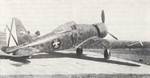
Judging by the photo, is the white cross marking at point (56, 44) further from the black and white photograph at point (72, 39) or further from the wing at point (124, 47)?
the wing at point (124, 47)

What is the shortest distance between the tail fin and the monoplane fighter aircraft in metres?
0.01

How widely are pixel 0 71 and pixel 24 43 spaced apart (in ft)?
1.16

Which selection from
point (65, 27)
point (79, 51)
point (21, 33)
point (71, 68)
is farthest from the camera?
point (79, 51)

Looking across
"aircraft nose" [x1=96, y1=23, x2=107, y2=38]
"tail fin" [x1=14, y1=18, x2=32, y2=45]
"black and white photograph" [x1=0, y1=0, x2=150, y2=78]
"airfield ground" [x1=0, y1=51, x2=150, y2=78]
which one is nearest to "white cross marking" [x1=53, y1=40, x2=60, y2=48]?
"black and white photograph" [x1=0, y1=0, x2=150, y2=78]

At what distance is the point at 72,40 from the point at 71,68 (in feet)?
1.43

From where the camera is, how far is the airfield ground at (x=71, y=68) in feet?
8.32

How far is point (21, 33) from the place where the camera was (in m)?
2.87

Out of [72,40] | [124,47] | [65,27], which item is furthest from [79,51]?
[124,47]

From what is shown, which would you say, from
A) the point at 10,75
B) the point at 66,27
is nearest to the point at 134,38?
the point at 66,27

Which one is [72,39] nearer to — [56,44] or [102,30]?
[56,44]

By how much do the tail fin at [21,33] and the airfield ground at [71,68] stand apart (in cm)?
18

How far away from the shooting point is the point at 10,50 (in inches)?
105

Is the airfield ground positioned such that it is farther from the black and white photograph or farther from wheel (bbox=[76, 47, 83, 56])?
wheel (bbox=[76, 47, 83, 56])

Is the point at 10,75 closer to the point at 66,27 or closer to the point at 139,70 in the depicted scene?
the point at 66,27
